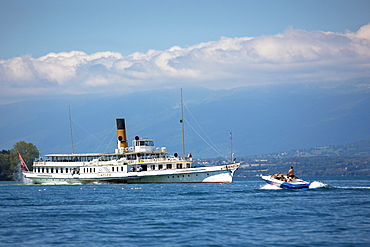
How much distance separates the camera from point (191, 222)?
161 ft

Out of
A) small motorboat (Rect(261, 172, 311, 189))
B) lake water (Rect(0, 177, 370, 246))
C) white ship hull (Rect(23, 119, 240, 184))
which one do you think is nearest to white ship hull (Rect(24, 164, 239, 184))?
white ship hull (Rect(23, 119, 240, 184))

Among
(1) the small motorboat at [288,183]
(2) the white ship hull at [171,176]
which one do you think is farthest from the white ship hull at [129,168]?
(1) the small motorboat at [288,183]

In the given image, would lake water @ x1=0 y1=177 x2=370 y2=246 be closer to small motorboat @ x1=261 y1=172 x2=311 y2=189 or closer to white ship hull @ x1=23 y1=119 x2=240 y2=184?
small motorboat @ x1=261 y1=172 x2=311 y2=189

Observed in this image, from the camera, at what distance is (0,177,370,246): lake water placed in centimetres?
4047

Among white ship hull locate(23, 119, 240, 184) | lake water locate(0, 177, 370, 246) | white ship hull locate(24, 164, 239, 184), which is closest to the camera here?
lake water locate(0, 177, 370, 246)

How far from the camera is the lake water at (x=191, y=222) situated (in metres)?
40.5

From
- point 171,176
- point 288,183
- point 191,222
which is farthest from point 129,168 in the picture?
point 191,222

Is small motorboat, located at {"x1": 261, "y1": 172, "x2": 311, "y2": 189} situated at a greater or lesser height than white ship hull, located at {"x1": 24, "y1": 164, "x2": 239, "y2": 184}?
lesser

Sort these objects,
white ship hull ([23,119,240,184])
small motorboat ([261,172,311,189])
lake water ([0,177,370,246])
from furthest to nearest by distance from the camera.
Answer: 1. white ship hull ([23,119,240,184])
2. small motorboat ([261,172,311,189])
3. lake water ([0,177,370,246])

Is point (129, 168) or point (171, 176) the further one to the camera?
point (129, 168)

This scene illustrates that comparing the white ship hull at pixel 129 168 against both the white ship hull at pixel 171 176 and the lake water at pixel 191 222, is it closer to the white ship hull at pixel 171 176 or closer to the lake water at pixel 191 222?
the white ship hull at pixel 171 176

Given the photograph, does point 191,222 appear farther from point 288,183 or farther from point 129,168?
point 129,168

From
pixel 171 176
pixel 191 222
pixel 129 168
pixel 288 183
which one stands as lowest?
pixel 191 222

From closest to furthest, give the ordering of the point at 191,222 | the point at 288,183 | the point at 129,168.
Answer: the point at 191,222 < the point at 288,183 < the point at 129,168
